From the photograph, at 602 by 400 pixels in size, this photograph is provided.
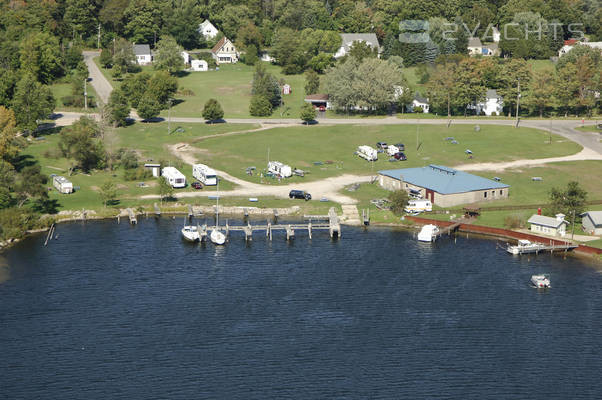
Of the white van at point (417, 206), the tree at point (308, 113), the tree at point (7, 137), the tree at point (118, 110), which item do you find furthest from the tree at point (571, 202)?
the tree at point (118, 110)

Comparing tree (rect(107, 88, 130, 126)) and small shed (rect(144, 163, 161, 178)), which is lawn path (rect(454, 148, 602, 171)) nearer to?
small shed (rect(144, 163, 161, 178))

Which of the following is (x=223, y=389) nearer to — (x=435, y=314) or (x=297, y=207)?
(x=435, y=314)

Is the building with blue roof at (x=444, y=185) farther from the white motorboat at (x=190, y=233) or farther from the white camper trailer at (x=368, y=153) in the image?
the white motorboat at (x=190, y=233)

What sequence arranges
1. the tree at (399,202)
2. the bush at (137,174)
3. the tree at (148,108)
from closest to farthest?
the tree at (399,202) → the bush at (137,174) → the tree at (148,108)

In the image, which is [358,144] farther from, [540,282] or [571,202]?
[540,282]

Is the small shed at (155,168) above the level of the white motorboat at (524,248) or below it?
above

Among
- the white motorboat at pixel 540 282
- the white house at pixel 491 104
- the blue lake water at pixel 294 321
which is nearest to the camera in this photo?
the blue lake water at pixel 294 321
